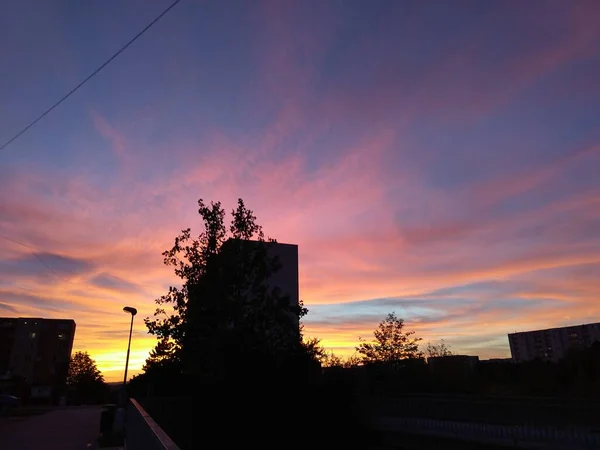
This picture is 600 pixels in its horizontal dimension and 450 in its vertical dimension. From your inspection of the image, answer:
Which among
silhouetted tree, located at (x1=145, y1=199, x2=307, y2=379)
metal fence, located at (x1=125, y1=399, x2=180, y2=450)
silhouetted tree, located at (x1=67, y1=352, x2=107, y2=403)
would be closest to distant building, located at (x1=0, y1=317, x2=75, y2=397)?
silhouetted tree, located at (x1=67, y1=352, x2=107, y2=403)

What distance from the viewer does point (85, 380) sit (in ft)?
291

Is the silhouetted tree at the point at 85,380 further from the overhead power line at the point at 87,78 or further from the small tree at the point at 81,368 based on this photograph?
the overhead power line at the point at 87,78

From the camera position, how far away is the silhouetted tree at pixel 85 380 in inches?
3340

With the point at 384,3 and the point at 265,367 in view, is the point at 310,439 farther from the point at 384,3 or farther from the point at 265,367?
the point at 384,3

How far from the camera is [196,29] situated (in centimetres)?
1177

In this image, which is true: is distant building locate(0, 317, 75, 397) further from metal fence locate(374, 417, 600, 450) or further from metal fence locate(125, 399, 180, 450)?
metal fence locate(125, 399, 180, 450)

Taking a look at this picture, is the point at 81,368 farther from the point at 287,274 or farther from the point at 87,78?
the point at 87,78

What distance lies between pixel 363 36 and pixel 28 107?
9.55m

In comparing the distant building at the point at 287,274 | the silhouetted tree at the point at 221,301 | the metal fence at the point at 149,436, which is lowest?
the metal fence at the point at 149,436

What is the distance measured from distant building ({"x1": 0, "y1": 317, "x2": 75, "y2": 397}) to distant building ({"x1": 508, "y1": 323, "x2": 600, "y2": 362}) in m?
118

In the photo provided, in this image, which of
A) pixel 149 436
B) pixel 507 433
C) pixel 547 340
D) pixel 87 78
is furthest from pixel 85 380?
pixel 547 340

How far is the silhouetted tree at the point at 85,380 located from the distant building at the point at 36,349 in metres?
5.38

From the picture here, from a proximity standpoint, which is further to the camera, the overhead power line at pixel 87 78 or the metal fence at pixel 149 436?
the overhead power line at pixel 87 78

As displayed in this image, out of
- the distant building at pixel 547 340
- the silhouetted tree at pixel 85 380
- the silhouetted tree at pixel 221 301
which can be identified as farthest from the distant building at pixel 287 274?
the distant building at pixel 547 340
